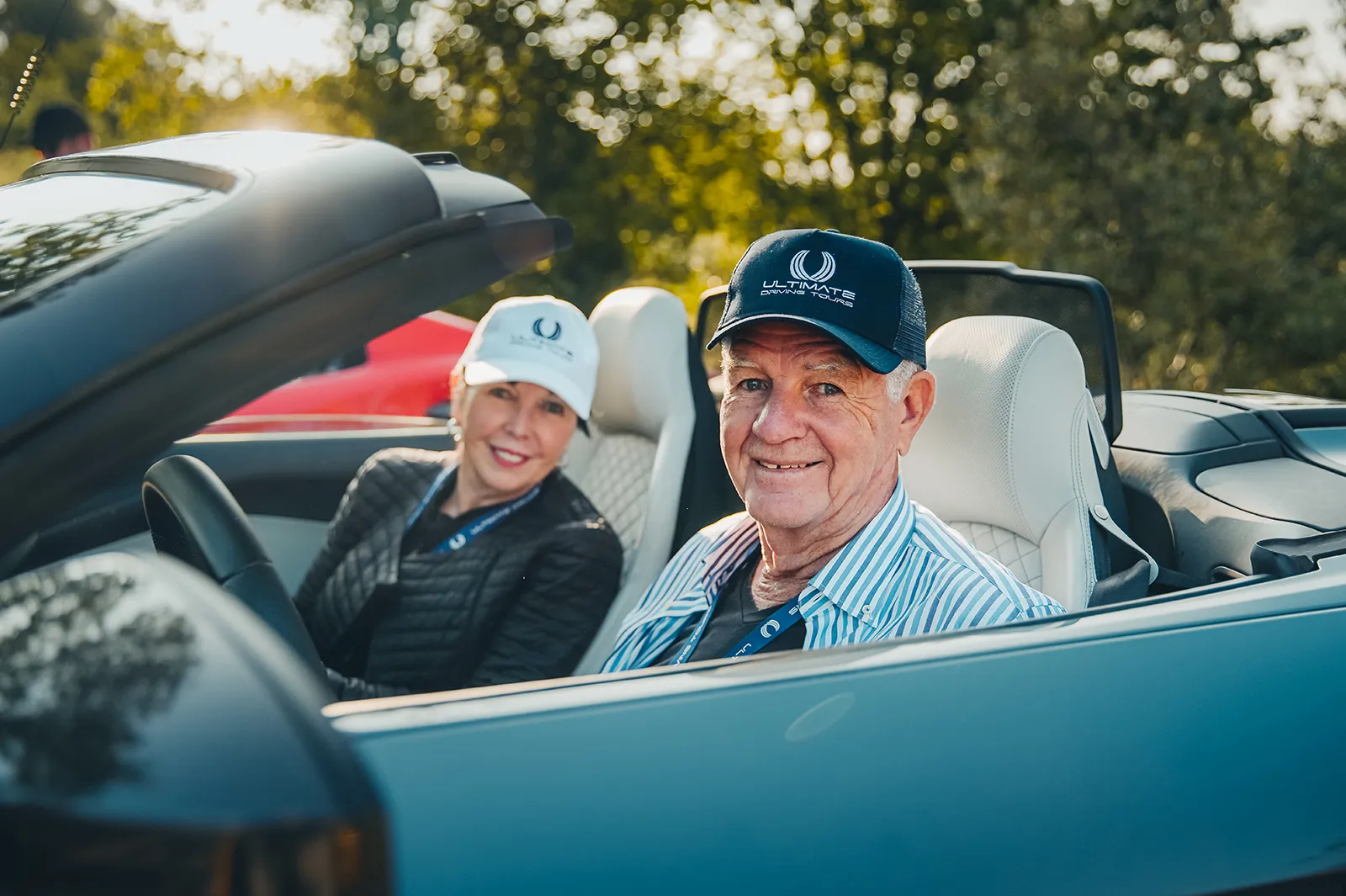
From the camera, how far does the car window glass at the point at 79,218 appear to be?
1326mm

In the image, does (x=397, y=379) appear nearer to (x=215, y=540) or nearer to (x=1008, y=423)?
(x=1008, y=423)

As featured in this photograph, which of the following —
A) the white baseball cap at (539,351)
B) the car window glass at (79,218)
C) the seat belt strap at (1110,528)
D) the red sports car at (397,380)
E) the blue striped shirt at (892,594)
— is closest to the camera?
the car window glass at (79,218)

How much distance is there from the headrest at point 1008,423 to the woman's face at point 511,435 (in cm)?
97

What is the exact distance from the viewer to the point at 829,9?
1398 cm

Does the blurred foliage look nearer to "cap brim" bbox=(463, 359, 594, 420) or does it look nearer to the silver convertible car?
"cap brim" bbox=(463, 359, 594, 420)

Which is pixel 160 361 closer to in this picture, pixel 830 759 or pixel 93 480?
pixel 93 480

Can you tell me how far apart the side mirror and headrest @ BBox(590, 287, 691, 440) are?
7.35 ft

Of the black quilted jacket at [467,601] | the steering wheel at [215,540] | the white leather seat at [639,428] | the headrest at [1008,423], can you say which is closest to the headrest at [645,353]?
the white leather seat at [639,428]

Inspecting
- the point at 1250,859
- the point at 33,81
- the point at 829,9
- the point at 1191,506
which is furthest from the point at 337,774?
the point at 829,9

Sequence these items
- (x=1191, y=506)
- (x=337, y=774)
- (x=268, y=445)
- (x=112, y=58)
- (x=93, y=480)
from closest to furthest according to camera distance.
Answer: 1. (x=337, y=774)
2. (x=93, y=480)
3. (x=1191, y=506)
4. (x=268, y=445)
5. (x=112, y=58)

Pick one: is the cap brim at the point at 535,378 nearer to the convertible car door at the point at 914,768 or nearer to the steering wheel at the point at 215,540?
the steering wheel at the point at 215,540

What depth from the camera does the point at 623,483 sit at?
333 cm

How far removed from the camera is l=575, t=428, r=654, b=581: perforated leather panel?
10.7 feet

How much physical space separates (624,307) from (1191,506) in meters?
1.45
